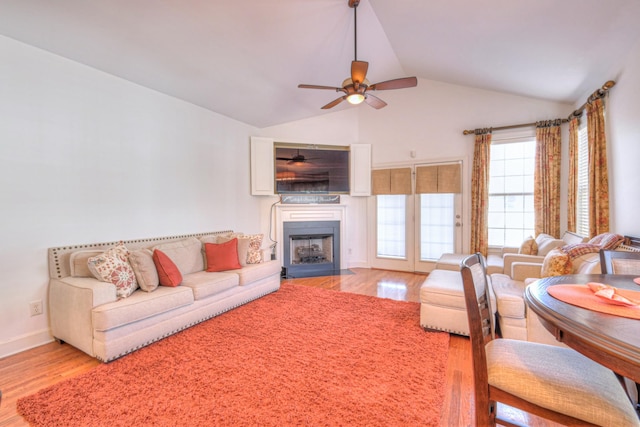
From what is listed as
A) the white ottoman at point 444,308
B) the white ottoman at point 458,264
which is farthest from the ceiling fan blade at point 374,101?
the white ottoman at point 458,264

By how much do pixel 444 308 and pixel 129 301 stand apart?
2820mm

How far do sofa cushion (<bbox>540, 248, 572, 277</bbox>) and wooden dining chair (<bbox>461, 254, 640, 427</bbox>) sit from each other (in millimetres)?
1423

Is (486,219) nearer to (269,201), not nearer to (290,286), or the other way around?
(290,286)

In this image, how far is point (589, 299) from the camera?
1.23m

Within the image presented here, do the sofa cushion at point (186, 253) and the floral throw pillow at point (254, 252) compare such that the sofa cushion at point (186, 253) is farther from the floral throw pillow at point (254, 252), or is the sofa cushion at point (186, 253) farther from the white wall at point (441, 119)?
the white wall at point (441, 119)

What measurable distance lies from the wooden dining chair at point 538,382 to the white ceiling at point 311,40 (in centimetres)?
254

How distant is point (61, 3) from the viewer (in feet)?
7.07

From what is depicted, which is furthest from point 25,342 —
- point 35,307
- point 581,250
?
point 581,250

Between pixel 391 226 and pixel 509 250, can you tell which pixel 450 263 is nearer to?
pixel 509 250

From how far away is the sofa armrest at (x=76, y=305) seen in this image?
7.57ft

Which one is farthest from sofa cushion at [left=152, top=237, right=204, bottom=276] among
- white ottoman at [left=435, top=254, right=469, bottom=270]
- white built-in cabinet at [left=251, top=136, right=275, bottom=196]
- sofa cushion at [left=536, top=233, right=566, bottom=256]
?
sofa cushion at [left=536, top=233, right=566, bottom=256]

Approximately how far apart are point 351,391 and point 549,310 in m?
1.31

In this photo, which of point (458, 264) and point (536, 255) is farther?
point (458, 264)

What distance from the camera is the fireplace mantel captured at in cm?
514
